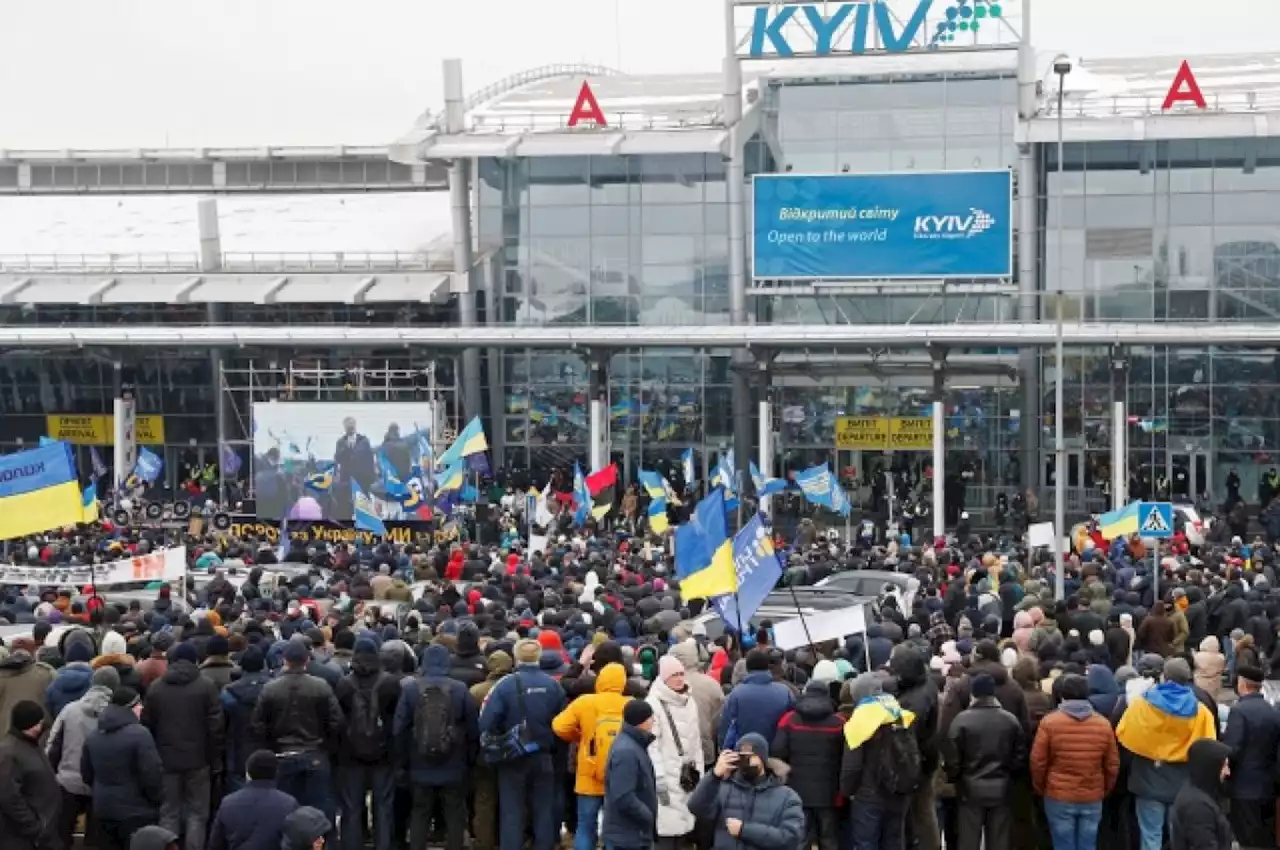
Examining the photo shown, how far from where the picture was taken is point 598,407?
152ft

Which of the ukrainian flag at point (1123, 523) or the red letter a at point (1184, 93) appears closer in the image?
the ukrainian flag at point (1123, 523)

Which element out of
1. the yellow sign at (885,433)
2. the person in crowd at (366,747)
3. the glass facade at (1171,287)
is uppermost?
the glass facade at (1171,287)

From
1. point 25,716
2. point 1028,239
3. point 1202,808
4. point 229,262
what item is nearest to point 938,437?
point 1028,239

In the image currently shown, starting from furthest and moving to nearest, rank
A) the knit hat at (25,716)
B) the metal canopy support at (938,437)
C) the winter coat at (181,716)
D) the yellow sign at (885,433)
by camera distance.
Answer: the yellow sign at (885,433) → the metal canopy support at (938,437) → the winter coat at (181,716) → the knit hat at (25,716)

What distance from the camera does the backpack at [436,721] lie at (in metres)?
14.0

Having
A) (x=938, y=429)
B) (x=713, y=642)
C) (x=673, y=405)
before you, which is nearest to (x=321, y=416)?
(x=673, y=405)

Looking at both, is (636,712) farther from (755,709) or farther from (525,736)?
(525,736)

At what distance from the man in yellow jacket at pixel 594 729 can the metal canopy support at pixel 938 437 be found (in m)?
30.1

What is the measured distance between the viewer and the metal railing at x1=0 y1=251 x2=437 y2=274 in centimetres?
5209

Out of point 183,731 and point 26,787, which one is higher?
point 183,731

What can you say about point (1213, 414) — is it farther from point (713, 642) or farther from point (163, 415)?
point (713, 642)

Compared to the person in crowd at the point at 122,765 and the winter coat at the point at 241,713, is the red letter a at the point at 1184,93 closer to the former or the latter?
the winter coat at the point at 241,713

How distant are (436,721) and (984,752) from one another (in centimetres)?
359

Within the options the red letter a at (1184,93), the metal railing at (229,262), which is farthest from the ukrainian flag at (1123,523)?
the metal railing at (229,262)
